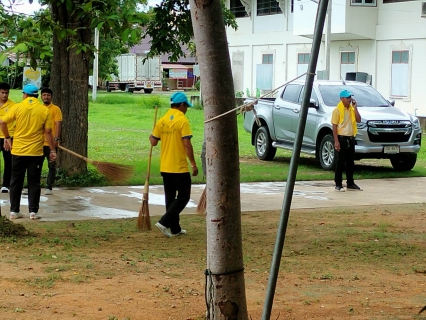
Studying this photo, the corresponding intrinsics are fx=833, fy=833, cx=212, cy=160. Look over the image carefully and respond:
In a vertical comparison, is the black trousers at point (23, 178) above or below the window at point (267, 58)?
below

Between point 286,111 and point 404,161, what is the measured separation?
112 inches

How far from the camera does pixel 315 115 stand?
17656mm

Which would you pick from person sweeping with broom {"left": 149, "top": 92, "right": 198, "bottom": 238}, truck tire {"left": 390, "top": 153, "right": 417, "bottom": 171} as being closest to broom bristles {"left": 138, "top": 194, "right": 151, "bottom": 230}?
person sweeping with broom {"left": 149, "top": 92, "right": 198, "bottom": 238}

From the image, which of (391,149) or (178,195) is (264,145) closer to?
(391,149)

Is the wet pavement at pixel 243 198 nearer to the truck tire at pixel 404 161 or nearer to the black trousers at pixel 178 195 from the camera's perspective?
the truck tire at pixel 404 161

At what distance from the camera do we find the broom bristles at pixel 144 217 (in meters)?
9.76

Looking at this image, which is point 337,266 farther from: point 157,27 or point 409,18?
point 409,18

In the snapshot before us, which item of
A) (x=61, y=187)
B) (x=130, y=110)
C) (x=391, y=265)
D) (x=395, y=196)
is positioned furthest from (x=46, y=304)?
(x=130, y=110)

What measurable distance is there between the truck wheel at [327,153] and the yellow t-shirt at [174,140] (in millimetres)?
8014

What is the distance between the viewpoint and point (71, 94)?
14.3 meters


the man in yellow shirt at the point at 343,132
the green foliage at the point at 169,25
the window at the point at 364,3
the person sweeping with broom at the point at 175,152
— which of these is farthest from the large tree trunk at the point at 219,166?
the window at the point at 364,3

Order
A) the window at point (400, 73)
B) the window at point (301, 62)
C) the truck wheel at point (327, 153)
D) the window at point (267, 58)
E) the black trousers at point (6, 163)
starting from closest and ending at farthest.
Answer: the black trousers at point (6, 163), the truck wheel at point (327, 153), the window at point (400, 73), the window at point (301, 62), the window at point (267, 58)

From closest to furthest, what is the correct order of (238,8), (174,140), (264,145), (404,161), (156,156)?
(174,140)
(404,161)
(264,145)
(156,156)
(238,8)

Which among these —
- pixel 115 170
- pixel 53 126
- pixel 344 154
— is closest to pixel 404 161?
pixel 344 154
